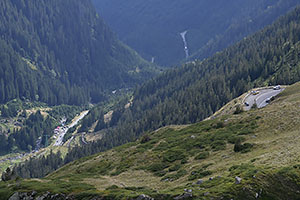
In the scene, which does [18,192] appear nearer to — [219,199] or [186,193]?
[186,193]

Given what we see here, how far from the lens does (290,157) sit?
163 feet

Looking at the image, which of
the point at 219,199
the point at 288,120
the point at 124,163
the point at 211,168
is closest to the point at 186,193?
the point at 219,199

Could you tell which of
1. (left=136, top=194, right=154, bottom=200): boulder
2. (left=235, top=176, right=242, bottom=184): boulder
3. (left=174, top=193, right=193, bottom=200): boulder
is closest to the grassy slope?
(left=235, top=176, right=242, bottom=184): boulder

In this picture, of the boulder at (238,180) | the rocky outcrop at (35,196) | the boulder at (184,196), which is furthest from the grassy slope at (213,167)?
the rocky outcrop at (35,196)

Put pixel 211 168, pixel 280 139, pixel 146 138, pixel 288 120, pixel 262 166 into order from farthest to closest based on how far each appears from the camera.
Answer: pixel 146 138 < pixel 288 120 < pixel 280 139 < pixel 211 168 < pixel 262 166

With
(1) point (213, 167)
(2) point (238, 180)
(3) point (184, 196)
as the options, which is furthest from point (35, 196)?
(2) point (238, 180)

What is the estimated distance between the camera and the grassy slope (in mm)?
41812

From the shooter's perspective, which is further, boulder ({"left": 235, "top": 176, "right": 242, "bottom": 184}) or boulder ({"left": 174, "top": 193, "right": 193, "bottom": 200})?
boulder ({"left": 235, "top": 176, "right": 242, "bottom": 184})

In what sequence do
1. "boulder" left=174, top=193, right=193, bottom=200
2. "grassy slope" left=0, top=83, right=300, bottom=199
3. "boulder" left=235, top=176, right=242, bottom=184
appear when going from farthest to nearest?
1. "grassy slope" left=0, top=83, right=300, bottom=199
2. "boulder" left=235, top=176, right=242, bottom=184
3. "boulder" left=174, top=193, right=193, bottom=200

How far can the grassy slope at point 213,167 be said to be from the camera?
41812mm

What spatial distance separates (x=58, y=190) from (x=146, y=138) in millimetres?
68506

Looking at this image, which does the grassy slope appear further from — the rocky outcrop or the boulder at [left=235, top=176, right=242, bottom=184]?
the rocky outcrop

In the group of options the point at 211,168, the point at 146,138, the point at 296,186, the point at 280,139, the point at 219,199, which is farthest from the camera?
the point at 146,138

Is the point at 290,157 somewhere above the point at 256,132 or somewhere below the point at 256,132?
below
